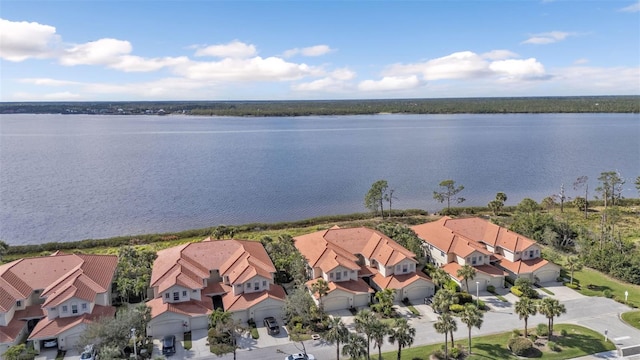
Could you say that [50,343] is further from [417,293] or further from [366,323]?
[417,293]

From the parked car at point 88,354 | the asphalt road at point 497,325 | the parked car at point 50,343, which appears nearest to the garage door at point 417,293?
the asphalt road at point 497,325

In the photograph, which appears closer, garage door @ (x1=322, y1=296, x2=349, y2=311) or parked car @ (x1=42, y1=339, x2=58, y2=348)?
parked car @ (x1=42, y1=339, x2=58, y2=348)

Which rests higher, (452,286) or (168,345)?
(452,286)

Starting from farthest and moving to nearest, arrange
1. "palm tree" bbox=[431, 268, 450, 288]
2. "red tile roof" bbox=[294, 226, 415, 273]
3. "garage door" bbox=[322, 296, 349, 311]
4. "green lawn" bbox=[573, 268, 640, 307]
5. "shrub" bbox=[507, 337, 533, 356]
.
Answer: "red tile roof" bbox=[294, 226, 415, 273]
"green lawn" bbox=[573, 268, 640, 307]
"palm tree" bbox=[431, 268, 450, 288]
"garage door" bbox=[322, 296, 349, 311]
"shrub" bbox=[507, 337, 533, 356]

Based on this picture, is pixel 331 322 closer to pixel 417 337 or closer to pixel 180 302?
pixel 417 337

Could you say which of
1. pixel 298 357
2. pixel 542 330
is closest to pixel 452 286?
pixel 542 330

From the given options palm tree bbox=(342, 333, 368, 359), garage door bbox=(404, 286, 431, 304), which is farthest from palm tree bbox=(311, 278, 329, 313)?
palm tree bbox=(342, 333, 368, 359)

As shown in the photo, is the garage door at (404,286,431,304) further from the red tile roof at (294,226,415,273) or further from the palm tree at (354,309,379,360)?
the palm tree at (354,309,379,360)

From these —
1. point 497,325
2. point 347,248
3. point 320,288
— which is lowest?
point 497,325
